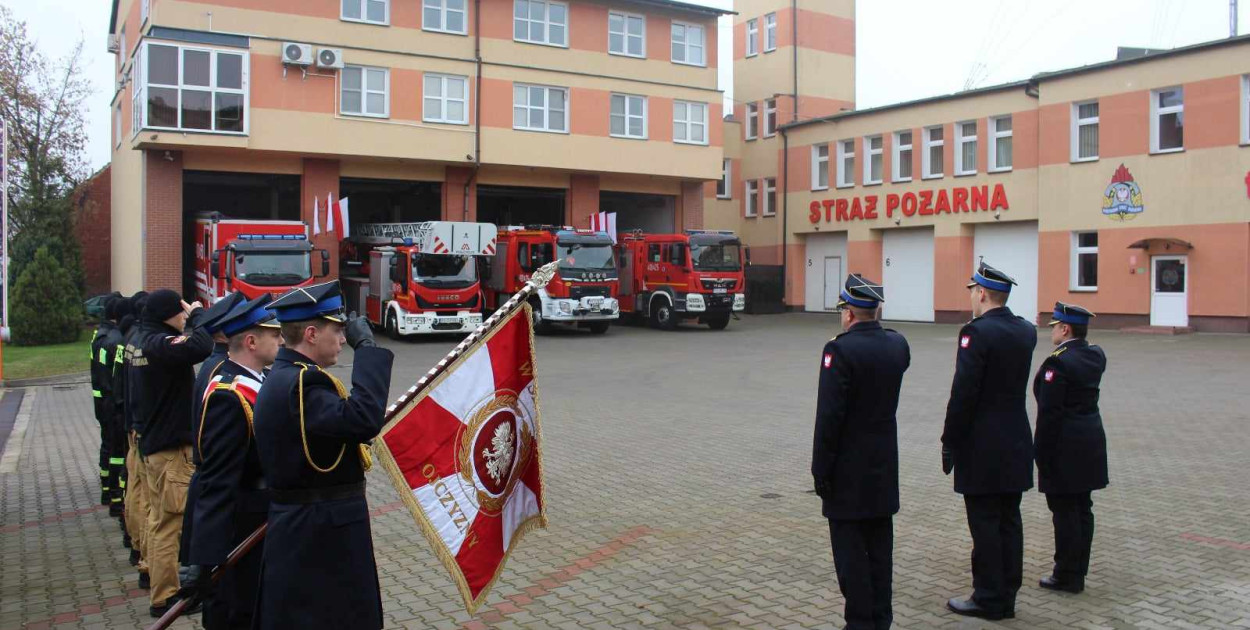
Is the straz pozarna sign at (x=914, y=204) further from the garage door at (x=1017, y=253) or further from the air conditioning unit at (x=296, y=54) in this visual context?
the air conditioning unit at (x=296, y=54)

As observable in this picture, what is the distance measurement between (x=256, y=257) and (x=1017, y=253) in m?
24.0

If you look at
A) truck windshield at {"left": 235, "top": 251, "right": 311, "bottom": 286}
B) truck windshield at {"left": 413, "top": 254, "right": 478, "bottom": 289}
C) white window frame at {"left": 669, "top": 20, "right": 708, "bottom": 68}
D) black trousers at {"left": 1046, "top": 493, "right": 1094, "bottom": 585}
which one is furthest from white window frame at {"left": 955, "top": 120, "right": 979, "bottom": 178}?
black trousers at {"left": 1046, "top": 493, "right": 1094, "bottom": 585}

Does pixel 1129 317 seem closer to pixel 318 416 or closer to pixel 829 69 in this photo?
pixel 829 69

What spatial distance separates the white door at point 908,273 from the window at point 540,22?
14.5 m

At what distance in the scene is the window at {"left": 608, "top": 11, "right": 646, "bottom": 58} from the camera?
3509 centimetres

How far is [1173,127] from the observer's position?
28.2 m

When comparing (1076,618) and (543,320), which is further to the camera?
(543,320)

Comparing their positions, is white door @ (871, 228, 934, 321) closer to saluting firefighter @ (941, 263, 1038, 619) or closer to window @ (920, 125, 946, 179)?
window @ (920, 125, 946, 179)

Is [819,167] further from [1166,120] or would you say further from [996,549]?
[996,549]

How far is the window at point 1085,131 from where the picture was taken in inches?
1186

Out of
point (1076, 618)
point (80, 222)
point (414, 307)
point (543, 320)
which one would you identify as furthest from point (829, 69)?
point (1076, 618)

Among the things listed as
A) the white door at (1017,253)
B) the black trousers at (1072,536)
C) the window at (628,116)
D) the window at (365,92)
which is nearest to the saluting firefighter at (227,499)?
the black trousers at (1072,536)

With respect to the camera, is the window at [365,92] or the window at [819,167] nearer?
the window at [365,92]

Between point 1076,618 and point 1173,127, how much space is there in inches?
1071
